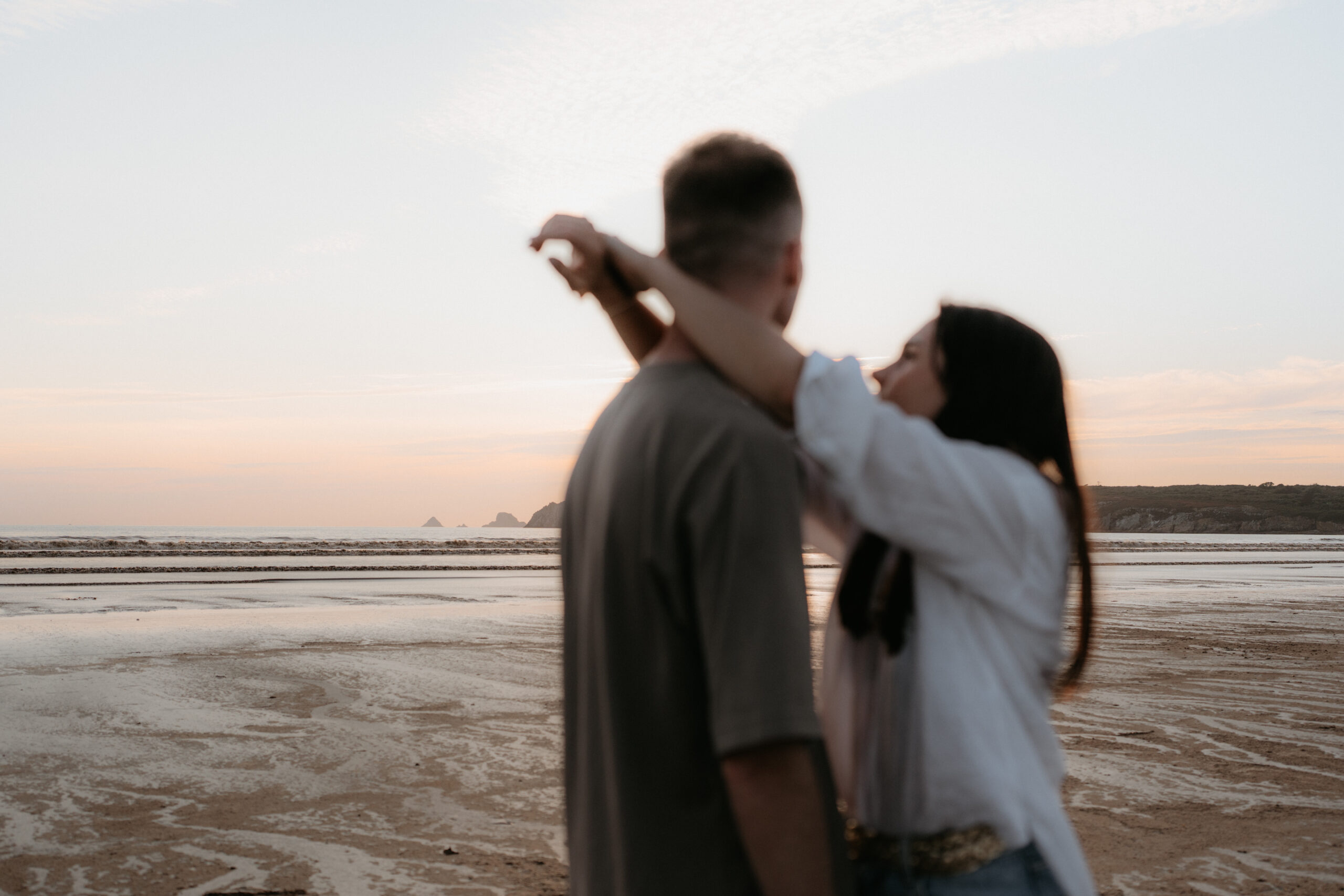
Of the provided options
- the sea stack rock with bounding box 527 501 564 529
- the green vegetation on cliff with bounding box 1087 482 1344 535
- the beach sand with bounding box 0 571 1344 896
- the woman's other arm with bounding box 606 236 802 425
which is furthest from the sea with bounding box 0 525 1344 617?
the sea stack rock with bounding box 527 501 564 529

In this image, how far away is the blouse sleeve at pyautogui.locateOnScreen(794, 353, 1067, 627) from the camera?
1297 mm

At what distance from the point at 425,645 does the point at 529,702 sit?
3.23 meters

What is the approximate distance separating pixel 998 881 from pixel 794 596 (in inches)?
22.5

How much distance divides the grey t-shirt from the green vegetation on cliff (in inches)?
3767

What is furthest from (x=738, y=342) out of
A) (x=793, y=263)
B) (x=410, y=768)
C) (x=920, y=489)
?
(x=410, y=768)

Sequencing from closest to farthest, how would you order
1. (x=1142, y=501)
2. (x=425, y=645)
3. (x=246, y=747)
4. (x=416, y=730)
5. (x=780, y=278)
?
(x=780, y=278) < (x=246, y=747) < (x=416, y=730) < (x=425, y=645) < (x=1142, y=501)

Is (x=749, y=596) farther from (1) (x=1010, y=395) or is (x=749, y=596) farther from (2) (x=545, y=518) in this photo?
(2) (x=545, y=518)

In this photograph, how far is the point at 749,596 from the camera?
111 cm

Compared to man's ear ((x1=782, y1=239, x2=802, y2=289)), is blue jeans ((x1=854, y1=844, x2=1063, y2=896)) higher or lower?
lower

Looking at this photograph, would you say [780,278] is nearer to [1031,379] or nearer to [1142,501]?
[1031,379]

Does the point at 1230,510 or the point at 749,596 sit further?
the point at 1230,510

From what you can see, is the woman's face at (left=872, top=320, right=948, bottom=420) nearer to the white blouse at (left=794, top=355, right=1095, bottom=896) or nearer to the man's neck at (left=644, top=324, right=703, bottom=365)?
the white blouse at (left=794, top=355, right=1095, bottom=896)

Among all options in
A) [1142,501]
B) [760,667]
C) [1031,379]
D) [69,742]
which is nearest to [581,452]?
[760,667]

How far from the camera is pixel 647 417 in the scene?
1.22 m
